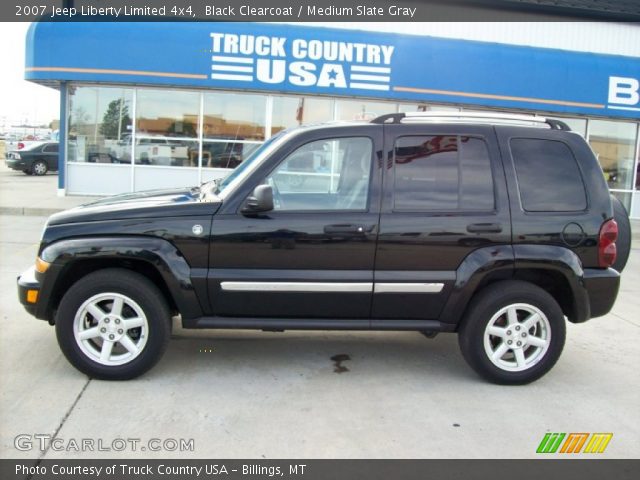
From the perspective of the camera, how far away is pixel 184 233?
156 inches

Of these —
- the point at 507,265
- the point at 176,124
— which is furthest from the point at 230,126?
the point at 507,265

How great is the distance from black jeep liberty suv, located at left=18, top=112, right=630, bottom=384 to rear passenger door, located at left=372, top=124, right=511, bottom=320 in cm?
1

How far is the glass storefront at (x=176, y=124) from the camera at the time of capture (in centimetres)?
1398

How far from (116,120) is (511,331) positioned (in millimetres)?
12307

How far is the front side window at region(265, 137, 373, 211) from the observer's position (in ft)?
13.5

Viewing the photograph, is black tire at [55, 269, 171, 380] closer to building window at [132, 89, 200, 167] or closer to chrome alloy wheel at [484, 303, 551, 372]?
chrome alloy wheel at [484, 303, 551, 372]

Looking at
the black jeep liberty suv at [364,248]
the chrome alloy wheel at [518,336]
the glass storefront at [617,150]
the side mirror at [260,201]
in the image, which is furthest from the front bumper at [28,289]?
the glass storefront at [617,150]

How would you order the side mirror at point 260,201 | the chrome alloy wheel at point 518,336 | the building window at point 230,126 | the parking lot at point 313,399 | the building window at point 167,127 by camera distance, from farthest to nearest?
the building window at point 230,126 → the building window at point 167,127 → the chrome alloy wheel at point 518,336 → the side mirror at point 260,201 → the parking lot at point 313,399

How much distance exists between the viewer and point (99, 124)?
1409cm

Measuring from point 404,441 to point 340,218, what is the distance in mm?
1544

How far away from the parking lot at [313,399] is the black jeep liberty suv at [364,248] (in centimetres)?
30

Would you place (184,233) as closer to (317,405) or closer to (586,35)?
(317,405)

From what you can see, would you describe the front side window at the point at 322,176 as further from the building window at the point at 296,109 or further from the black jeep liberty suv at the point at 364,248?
the building window at the point at 296,109

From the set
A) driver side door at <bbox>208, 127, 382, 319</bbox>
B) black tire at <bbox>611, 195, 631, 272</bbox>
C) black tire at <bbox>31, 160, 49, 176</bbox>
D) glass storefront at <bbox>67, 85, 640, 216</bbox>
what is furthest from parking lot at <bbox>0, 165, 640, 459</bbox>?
black tire at <bbox>31, 160, 49, 176</bbox>
